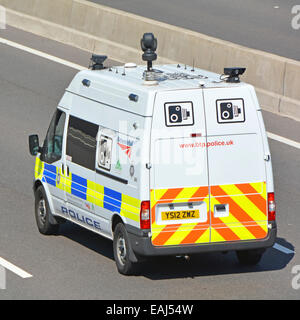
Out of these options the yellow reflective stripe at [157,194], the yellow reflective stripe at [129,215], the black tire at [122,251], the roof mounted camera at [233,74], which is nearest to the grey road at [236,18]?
the roof mounted camera at [233,74]

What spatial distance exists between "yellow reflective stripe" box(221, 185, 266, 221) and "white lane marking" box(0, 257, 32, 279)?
110 inches

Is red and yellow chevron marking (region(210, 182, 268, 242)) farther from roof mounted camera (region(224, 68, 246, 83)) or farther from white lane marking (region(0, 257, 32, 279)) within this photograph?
white lane marking (region(0, 257, 32, 279))

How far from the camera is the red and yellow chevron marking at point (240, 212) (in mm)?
13023

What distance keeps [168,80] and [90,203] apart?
6.52 feet

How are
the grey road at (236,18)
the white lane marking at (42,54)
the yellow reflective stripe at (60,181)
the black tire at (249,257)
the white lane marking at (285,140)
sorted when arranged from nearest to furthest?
the black tire at (249,257), the yellow reflective stripe at (60,181), the white lane marking at (285,140), the white lane marking at (42,54), the grey road at (236,18)

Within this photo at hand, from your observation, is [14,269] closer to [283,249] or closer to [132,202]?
[132,202]

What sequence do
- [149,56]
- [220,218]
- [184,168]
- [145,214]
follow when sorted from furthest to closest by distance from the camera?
[149,56], [220,218], [184,168], [145,214]

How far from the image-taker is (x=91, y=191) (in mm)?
13977

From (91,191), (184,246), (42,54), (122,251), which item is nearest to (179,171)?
(184,246)

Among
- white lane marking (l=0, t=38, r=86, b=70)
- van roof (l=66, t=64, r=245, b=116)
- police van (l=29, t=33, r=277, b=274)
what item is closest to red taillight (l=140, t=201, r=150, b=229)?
police van (l=29, t=33, r=277, b=274)

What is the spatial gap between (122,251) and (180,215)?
1012 mm

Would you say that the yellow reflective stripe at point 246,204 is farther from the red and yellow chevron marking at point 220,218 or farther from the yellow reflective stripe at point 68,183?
the yellow reflective stripe at point 68,183

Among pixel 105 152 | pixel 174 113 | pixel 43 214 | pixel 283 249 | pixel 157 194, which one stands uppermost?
pixel 174 113

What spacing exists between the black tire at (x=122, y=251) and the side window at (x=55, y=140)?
6.24 ft
